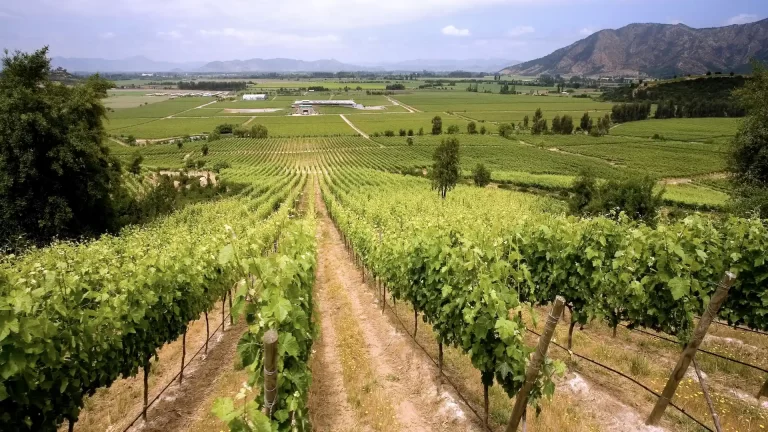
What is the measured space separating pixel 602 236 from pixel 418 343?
5.17 meters

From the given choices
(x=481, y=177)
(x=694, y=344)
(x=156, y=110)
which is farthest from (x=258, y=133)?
(x=694, y=344)

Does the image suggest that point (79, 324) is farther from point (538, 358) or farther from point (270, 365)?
point (538, 358)

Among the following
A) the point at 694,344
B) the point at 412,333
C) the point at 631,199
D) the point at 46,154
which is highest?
the point at 46,154

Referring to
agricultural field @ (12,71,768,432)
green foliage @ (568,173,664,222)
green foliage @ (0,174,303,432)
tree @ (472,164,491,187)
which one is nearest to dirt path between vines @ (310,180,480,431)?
agricultural field @ (12,71,768,432)

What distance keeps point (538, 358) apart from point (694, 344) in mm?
2545

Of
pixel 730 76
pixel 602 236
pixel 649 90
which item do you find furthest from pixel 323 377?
pixel 649 90

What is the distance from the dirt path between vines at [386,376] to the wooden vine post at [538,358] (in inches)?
77.6

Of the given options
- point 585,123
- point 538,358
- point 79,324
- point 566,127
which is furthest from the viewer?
point 585,123

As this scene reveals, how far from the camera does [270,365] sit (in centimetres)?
361

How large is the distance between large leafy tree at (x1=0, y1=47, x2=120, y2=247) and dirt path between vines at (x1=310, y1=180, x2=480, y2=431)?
65.4 ft

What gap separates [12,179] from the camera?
22.3 meters

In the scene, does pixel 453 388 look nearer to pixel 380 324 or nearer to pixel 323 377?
pixel 323 377

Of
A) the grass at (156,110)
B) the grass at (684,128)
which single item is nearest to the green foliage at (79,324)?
the grass at (684,128)

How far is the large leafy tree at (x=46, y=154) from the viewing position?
887 inches
